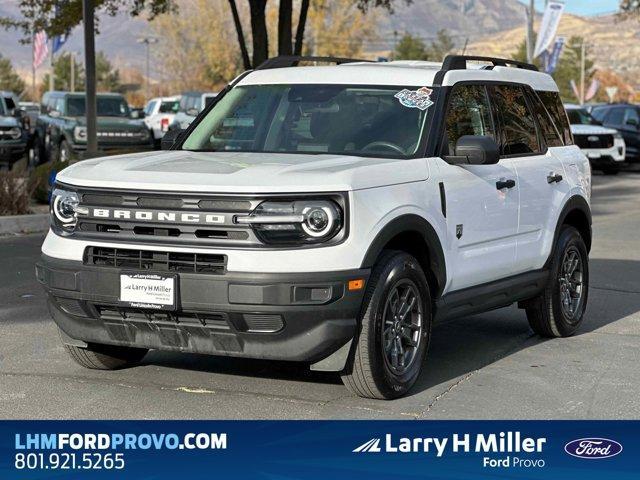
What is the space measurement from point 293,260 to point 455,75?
6.91 ft

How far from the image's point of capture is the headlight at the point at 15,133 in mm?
25730

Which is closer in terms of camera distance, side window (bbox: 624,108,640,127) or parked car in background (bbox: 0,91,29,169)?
parked car in background (bbox: 0,91,29,169)

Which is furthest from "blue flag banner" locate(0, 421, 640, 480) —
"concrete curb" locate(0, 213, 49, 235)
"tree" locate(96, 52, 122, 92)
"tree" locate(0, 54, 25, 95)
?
"tree" locate(0, 54, 25, 95)

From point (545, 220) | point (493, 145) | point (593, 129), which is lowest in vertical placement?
point (593, 129)

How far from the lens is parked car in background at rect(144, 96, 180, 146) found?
37.1 metres

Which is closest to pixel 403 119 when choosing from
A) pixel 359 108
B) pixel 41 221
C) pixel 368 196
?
pixel 359 108

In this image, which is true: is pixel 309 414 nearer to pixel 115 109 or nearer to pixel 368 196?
pixel 368 196

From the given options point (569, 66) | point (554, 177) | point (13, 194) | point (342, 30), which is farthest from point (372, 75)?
point (569, 66)

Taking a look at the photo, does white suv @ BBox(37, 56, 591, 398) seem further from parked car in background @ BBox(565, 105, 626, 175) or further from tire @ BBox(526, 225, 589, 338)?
parked car in background @ BBox(565, 105, 626, 175)

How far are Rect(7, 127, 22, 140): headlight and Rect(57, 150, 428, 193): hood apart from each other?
19511 mm

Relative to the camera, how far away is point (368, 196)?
6250mm

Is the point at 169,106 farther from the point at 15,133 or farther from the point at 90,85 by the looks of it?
the point at 90,85

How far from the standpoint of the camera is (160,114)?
39812 mm

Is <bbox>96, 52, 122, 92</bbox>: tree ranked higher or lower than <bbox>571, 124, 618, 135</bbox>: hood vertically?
lower
